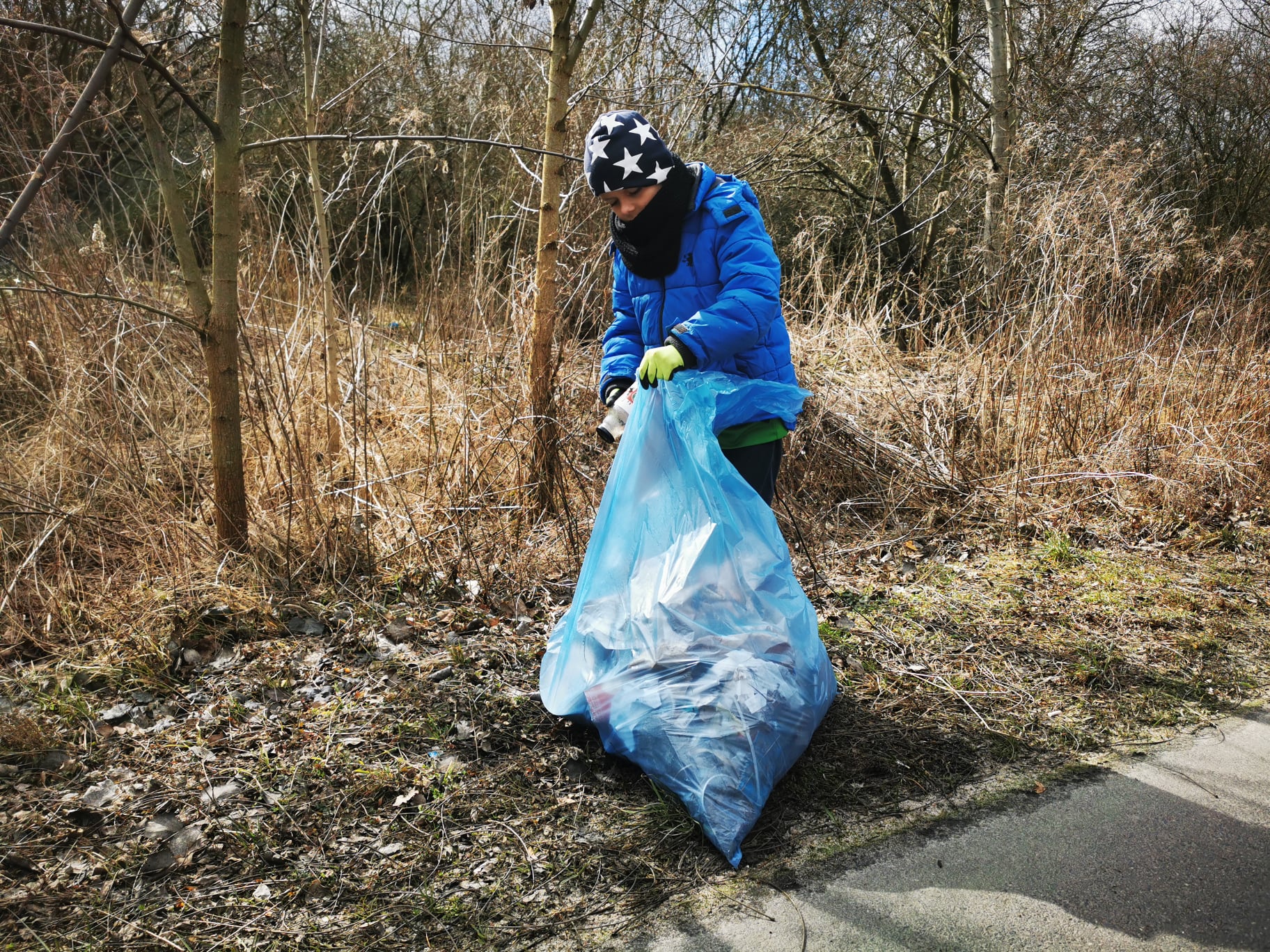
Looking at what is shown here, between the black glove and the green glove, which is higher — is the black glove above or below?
below

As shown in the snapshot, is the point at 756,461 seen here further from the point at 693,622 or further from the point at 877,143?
the point at 877,143

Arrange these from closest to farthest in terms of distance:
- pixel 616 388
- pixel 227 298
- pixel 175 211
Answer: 1. pixel 616 388
2. pixel 227 298
3. pixel 175 211

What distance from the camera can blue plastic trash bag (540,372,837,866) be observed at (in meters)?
2.19

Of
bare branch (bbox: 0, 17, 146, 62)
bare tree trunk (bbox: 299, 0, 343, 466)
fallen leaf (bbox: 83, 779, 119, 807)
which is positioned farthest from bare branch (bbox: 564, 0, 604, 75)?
fallen leaf (bbox: 83, 779, 119, 807)

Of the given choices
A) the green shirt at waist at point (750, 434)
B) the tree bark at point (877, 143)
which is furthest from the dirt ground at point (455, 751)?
the tree bark at point (877, 143)

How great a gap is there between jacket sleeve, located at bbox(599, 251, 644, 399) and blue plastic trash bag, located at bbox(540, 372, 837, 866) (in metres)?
0.25

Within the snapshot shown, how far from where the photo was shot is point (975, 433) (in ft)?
15.4

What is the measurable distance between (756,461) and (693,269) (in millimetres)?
598

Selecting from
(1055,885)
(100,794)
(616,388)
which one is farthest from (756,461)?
(100,794)

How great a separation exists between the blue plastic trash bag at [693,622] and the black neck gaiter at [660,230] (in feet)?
1.14

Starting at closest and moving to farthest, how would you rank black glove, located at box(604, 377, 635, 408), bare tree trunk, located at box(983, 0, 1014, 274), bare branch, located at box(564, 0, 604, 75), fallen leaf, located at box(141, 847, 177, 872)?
fallen leaf, located at box(141, 847, 177, 872) < black glove, located at box(604, 377, 635, 408) < bare branch, located at box(564, 0, 604, 75) < bare tree trunk, located at box(983, 0, 1014, 274)

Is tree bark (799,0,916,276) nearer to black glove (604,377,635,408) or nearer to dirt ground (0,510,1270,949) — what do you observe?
dirt ground (0,510,1270,949)

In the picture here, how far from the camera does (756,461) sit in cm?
266

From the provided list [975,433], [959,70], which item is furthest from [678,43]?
[975,433]
